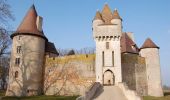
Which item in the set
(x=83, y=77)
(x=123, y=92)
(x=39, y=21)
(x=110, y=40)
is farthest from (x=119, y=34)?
(x=39, y=21)

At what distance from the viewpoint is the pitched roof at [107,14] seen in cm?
3628

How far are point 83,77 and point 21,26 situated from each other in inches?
508

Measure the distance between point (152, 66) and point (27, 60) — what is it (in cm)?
1972

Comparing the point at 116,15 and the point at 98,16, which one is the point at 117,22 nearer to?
the point at 116,15

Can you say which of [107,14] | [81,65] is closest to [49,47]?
[81,65]

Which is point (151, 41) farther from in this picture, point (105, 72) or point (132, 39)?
point (105, 72)

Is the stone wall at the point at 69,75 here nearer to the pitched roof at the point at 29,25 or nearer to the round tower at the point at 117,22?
the pitched roof at the point at 29,25

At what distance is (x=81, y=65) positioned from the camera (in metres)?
37.1

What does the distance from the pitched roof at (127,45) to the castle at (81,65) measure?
7.5 inches

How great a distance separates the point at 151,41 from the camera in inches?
1623

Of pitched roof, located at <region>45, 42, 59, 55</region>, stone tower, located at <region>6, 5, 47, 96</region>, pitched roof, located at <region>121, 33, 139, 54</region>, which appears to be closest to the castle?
stone tower, located at <region>6, 5, 47, 96</region>

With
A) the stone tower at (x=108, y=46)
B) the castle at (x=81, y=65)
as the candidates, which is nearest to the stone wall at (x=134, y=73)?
the castle at (x=81, y=65)

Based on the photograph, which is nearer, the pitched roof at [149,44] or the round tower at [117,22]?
the round tower at [117,22]

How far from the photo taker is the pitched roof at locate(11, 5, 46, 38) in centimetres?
3788
